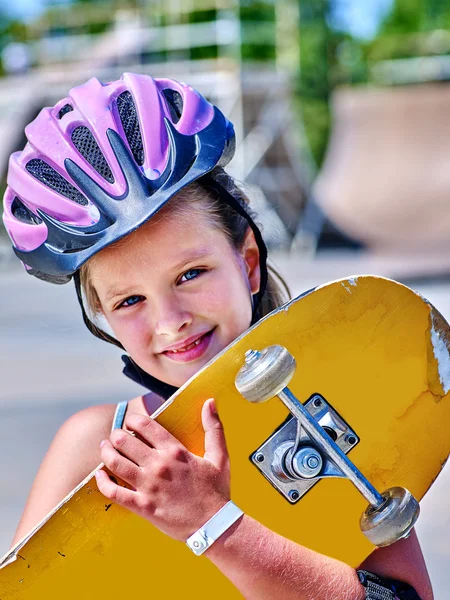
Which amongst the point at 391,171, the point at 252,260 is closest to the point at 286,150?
the point at 391,171

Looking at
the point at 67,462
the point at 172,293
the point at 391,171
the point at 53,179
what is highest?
the point at 53,179

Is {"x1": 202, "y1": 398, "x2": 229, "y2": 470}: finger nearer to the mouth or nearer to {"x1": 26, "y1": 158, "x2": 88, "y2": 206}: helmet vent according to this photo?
the mouth

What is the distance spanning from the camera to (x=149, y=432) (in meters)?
1.48

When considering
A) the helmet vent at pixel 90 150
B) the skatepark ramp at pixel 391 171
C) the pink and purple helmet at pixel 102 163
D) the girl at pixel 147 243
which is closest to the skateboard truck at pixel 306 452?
the girl at pixel 147 243

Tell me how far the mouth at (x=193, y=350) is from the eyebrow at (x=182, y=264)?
0.16 m

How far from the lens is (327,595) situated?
1.52m

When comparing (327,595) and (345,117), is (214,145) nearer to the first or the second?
(327,595)

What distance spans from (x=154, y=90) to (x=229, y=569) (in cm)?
105

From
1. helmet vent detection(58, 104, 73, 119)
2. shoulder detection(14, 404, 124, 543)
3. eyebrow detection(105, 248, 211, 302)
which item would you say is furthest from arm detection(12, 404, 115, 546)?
helmet vent detection(58, 104, 73, 119)

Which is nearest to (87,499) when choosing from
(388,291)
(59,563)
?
(59,563)

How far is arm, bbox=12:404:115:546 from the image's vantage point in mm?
1829

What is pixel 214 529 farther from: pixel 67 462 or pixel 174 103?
pixel 174 103

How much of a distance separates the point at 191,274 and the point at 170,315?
0.10 meters

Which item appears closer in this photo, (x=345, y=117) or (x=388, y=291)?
(x=388, y=291)
